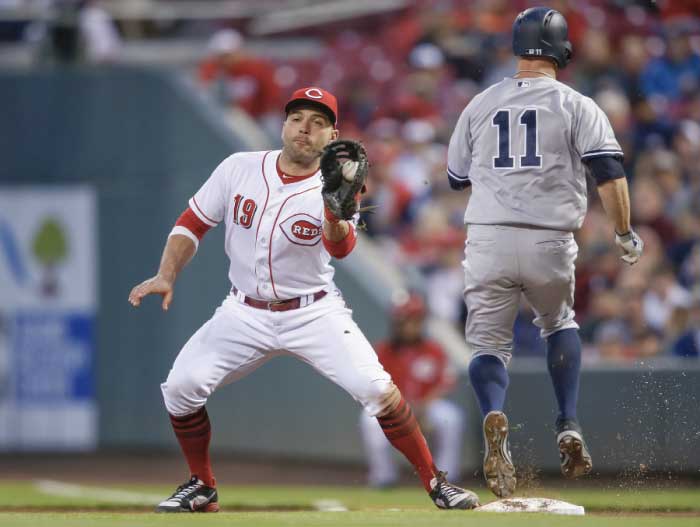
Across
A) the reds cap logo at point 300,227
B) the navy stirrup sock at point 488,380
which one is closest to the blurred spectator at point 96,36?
the reds cap logo at point 300,227

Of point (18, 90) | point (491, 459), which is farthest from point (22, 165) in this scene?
point (491, 459)

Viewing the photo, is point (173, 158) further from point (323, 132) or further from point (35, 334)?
point (323, 132)

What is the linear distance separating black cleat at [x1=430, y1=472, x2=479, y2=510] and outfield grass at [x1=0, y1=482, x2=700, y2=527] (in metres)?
0.08

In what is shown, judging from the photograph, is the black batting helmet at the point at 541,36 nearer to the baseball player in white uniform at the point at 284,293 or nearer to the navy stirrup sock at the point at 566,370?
the baseball player in white uniform at the point at 284,293

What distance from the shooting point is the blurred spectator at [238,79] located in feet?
41.8

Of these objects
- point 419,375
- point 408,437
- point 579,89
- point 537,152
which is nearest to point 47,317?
point 419,375

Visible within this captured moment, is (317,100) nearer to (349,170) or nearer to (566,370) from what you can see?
(349,170)

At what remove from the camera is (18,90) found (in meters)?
13.3

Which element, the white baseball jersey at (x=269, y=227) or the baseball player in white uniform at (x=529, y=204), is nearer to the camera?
the baseball player in white uniform at (x=529, y=204)

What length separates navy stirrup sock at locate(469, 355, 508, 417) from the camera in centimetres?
623

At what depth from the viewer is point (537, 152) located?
603cm

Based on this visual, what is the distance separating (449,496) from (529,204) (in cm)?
146

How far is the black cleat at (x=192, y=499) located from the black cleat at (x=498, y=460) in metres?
1.51

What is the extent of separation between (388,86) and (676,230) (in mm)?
3815
